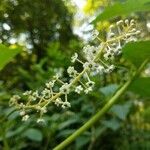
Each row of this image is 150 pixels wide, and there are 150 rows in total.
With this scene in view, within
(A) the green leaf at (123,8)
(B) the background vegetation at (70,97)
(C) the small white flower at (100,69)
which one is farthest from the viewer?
(B) the background vegetation at (70,97)

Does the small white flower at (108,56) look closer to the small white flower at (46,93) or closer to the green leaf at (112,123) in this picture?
the small white flower at (46,93)

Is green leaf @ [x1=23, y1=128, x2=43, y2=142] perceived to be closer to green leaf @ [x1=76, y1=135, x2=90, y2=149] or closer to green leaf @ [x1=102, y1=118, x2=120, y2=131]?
green leaf @ [x1=76, y1=135, x2=90, y2=149]

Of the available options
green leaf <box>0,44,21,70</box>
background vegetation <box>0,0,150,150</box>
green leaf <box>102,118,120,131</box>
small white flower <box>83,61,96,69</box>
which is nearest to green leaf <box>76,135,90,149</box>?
background vegetation <box>0,0,150,150</box>

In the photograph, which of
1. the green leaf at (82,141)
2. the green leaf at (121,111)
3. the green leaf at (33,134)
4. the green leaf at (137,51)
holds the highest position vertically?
the green leaf at (137,51)

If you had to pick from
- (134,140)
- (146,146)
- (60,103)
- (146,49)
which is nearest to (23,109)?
(60,103)

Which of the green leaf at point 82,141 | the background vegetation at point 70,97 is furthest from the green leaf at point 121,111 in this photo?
Result: the green leaf at point 82,141

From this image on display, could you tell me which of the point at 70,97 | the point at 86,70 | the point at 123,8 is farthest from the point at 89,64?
the point at 70,97

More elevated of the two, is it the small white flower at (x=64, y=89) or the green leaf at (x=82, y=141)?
the small white flower at (x=64, y=89)

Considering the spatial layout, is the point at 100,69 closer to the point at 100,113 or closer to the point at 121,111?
the point at 100,113
